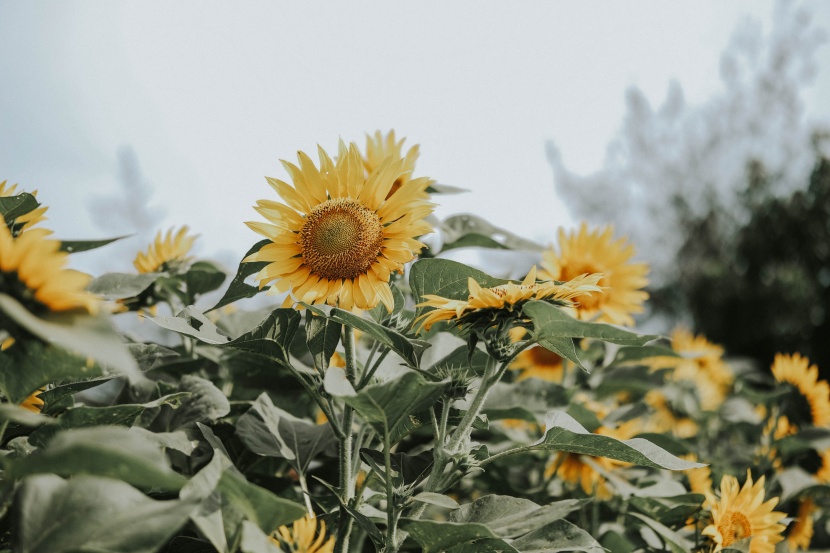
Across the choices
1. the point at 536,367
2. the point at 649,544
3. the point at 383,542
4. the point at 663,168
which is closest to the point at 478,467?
the point at 383,542

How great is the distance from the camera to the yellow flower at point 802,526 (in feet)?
4.26

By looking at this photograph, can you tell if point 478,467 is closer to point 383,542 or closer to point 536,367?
point 383,542

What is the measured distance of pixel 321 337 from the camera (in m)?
0.69

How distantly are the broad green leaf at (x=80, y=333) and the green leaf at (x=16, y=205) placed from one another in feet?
1.06

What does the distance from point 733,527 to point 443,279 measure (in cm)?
51

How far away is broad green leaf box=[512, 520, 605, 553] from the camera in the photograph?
60cm

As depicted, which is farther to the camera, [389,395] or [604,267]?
[604,267]

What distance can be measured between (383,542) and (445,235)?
0.51 metres

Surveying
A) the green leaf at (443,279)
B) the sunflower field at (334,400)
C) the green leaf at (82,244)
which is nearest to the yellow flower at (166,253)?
the sunflower field at (334,400)

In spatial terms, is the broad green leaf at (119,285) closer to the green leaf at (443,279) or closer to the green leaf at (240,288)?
the green leaf at (240,288)

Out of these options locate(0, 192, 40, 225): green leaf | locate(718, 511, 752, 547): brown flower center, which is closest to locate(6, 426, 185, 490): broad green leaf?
locate(0, 192, 40, 225): green leaf

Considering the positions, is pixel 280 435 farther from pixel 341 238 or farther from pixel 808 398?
pixel 808 398

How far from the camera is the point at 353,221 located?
28.8 inches

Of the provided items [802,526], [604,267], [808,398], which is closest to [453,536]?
[604,267]
